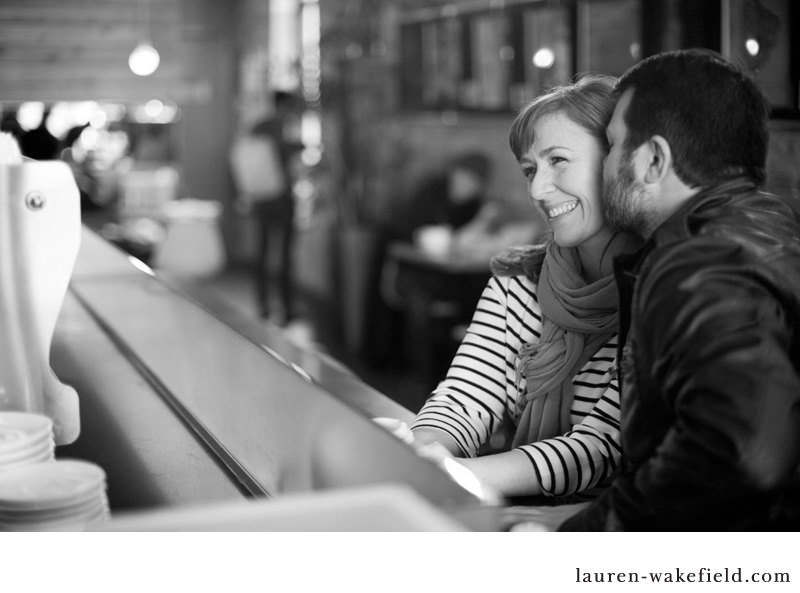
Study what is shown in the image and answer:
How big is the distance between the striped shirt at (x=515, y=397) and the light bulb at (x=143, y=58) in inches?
279

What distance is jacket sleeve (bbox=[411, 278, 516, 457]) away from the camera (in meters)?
1.62

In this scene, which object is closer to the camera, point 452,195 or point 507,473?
point 507,473

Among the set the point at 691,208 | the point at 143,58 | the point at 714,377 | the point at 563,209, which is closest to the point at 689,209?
the point at 691,208

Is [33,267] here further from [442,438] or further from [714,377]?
[714,377]

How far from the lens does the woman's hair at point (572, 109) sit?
1445 mm

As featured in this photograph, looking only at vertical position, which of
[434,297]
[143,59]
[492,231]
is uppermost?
[143,59]

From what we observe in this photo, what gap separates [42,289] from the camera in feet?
4.50

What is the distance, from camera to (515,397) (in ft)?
5.37

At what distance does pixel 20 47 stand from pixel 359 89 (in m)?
2.51

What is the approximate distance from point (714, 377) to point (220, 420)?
0.75 meters

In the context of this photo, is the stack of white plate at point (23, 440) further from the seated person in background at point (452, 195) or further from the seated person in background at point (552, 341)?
the seated person in background at point (452, 195)

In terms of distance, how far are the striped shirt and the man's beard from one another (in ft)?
0.99

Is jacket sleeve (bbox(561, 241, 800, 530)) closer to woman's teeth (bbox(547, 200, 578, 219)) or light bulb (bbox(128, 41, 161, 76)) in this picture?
woman's teeth (bbox(547, 200, 578, 219))
